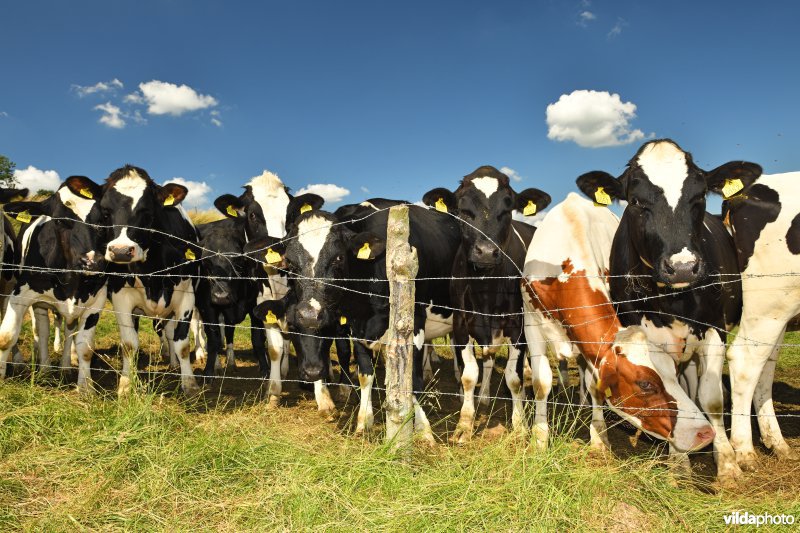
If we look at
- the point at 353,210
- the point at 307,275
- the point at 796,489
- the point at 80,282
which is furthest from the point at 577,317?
the point at 80,282

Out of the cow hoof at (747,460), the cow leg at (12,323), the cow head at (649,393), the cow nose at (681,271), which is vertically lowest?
the cow hoof at (747,460)

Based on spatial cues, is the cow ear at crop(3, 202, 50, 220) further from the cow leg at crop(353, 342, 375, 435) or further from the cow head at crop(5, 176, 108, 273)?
the cow leg at crop(353, 342, 375, 435)

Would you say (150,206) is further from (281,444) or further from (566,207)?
(566,207)

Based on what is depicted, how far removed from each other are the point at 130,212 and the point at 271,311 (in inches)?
76.3

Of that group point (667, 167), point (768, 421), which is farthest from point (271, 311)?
point (768, 421)

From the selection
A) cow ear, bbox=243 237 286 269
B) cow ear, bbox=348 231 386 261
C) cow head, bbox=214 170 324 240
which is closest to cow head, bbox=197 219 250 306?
cow head, bbox=214 170 324 240

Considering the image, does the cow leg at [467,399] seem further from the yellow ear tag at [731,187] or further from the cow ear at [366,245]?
the yellow ear tag at [731,187]

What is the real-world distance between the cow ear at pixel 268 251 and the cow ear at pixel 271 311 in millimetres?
462

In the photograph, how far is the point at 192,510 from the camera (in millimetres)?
3584

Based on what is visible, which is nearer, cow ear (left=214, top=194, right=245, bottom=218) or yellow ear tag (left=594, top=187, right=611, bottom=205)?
yellow ear tag (left=594, top=187, right=611, bottom=205)

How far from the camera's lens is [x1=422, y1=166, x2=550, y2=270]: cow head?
227 inches

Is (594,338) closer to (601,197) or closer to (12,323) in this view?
(601,197)

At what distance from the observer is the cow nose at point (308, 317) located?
209 inches

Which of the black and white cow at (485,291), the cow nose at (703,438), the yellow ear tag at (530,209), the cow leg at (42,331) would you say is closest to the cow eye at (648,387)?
the cow nose at (703,438)
